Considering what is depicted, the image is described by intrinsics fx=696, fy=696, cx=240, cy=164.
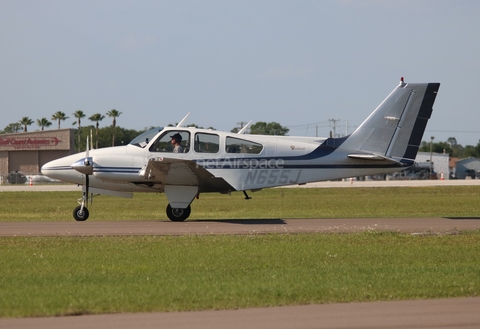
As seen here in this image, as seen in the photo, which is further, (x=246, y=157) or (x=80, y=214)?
(x=80, y=214)

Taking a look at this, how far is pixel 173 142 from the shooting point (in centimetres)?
1975

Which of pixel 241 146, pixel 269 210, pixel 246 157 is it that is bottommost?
pixel 269 210

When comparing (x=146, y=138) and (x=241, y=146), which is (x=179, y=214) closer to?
(x=146, y=138)

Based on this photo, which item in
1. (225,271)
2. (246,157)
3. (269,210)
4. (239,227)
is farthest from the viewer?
(269,210)

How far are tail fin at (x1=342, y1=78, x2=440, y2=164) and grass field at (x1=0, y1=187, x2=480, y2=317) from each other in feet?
15.4

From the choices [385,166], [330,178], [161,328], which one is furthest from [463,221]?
[161,328]

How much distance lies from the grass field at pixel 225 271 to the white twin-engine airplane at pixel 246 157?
4.36m

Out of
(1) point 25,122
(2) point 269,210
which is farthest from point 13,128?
(2) point 269,210

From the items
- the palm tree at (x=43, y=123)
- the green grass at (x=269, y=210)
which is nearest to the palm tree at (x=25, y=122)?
the palm tree at (x=43, y=123)

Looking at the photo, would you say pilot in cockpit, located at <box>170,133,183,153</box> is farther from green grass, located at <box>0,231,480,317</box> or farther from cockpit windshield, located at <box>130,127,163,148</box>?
green grass, located at <box>0,231,480,317</box>

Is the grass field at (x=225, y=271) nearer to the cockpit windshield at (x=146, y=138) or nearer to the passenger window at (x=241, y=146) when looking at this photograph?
the passenger window at (x=241, y=146)

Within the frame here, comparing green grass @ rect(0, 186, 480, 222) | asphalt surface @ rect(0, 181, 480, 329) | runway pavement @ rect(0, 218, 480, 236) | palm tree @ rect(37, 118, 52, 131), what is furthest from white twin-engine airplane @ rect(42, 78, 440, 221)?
palm tree @ rect(37, 118, 52, 131)

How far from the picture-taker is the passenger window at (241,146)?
20.1m

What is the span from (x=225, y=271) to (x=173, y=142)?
8.94m
